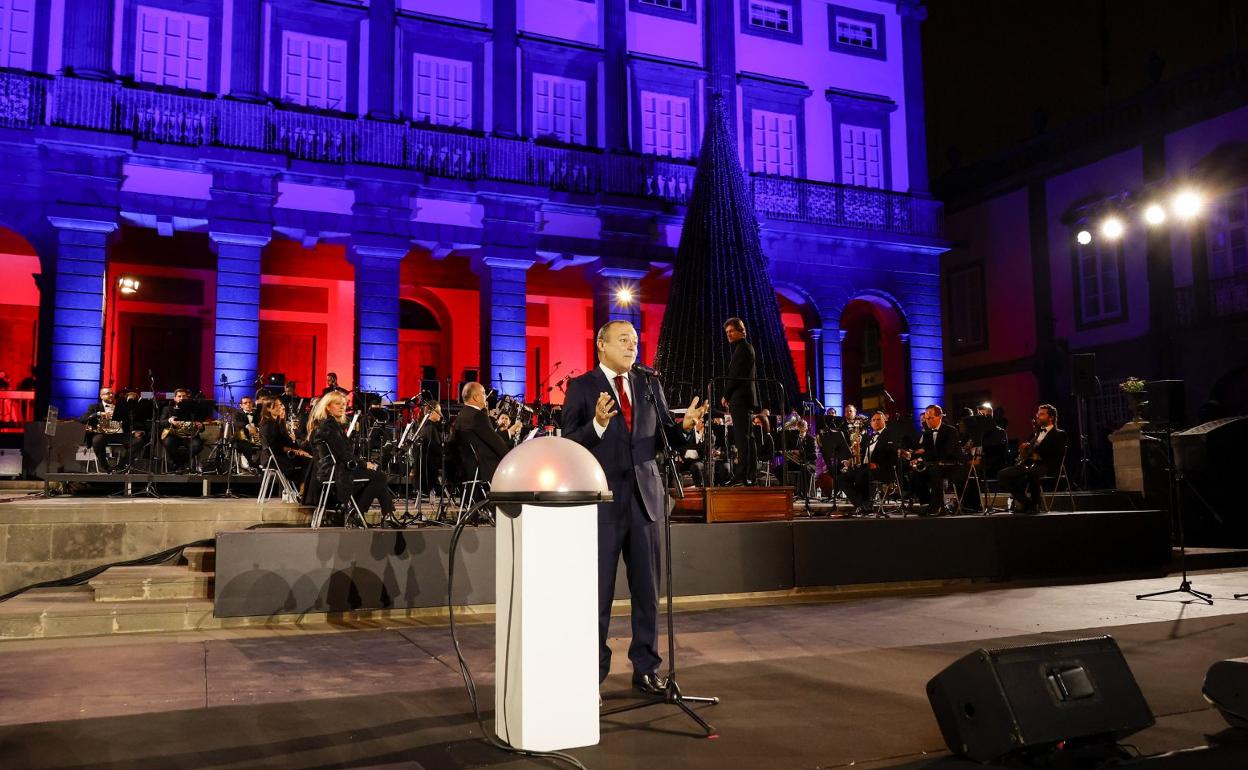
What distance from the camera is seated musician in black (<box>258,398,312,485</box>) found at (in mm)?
9477

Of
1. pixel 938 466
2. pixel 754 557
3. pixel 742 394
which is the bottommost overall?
pixel 754 557

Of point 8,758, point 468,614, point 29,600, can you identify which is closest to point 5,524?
point 29,600

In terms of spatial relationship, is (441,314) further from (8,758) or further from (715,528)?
(8,758)

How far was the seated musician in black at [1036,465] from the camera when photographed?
10.6m

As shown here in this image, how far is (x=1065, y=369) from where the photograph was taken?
2380cm

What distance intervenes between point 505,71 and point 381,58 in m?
2.45

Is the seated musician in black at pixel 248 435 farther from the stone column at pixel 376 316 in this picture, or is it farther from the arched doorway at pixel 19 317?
the arched doorway at pixel 19 317

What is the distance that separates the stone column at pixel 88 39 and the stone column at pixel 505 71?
22.6 ft

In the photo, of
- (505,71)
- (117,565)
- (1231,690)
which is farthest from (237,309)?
(1231,690)

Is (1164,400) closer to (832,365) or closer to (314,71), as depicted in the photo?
(832,365)

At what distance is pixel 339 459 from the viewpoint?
27.9ft

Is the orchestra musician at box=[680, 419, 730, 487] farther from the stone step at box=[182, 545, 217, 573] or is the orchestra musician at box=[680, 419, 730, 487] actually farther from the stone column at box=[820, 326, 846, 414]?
the stone column at box=[820, 326, 846, 414]

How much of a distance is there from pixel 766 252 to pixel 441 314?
7474 millimetres

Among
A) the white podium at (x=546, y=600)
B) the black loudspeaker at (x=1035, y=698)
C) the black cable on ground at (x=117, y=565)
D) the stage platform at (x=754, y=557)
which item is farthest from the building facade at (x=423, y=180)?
the black loudspeaker at (x=1035, y=698)
